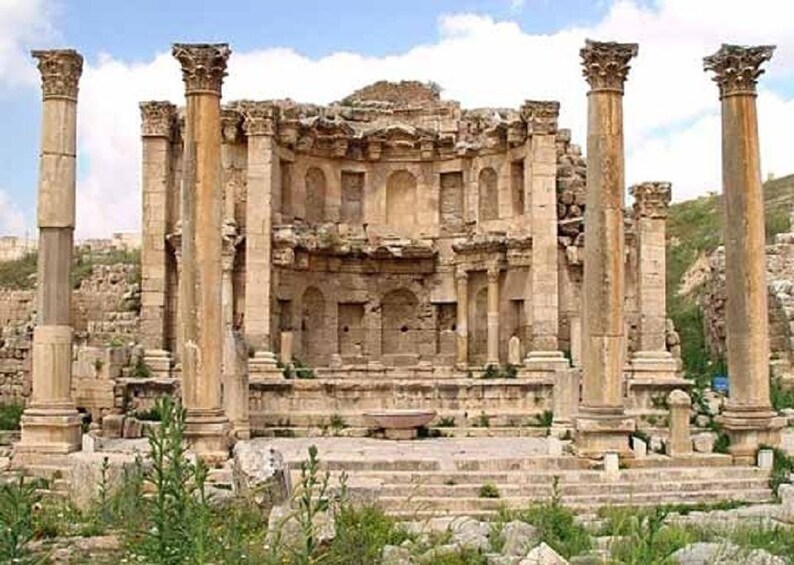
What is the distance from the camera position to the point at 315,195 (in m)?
31.1

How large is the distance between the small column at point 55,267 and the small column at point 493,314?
45.2 feet

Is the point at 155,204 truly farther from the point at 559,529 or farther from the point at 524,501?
the point at 559,529

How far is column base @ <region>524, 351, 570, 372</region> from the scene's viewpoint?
87.3ft

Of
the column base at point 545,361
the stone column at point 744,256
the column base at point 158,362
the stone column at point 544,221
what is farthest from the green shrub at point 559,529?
the column base at point 158,362

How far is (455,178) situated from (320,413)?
1155 centimetres

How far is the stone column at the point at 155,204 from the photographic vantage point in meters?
27.4

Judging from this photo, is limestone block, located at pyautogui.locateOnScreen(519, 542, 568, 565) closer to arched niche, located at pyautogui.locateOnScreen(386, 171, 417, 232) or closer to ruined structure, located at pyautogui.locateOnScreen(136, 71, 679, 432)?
ruined structure, located at pyautogui.locateOnScreen(136, 71, 679, 432)

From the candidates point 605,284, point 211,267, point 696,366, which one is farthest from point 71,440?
point 696,366

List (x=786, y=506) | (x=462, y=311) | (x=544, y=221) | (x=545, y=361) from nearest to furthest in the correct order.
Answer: (x=786, y=506), (x=545, y=361), (x=544, y=221), (x=462, y=311)

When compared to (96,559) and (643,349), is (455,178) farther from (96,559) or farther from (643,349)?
(96,559)

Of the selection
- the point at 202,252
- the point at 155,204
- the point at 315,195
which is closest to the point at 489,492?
the point at 202,252

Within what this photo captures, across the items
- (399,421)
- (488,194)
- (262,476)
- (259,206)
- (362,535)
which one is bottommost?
(362,535)

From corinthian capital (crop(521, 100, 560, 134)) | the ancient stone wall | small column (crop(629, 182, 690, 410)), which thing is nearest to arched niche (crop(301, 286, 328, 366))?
the ancient stone wall

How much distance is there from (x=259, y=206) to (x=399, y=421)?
9.26 metres
